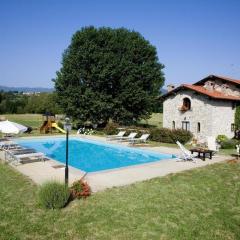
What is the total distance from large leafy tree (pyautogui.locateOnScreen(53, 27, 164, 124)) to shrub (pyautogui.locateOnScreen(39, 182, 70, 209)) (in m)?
25.5

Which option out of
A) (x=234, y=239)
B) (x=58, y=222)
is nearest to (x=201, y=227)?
(x=234, y=239)

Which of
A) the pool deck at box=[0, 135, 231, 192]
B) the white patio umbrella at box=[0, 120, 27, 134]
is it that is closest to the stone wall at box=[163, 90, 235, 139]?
the pool deck at box=[0, 135, 231, 192]

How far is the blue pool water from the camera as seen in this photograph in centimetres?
1926

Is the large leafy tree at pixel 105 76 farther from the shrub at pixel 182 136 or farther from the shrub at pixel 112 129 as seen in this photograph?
the shrub at pixel 182 136

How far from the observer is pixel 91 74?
35.4m

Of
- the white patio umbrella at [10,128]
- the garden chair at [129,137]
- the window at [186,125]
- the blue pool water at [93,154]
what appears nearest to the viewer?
the white patio umbrella at [10,128]

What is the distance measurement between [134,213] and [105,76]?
89.5ft

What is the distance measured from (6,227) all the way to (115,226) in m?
3.07

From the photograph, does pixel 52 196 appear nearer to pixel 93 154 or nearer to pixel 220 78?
pixel 93 154

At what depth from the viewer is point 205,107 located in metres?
29.2

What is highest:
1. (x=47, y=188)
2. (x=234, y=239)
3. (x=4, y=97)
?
(x=4, y=97)

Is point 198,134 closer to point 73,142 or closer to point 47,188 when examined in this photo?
point 73,142

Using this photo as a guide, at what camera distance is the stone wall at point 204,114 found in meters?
28.8

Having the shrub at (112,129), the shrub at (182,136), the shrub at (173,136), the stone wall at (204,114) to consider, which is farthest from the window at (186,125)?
the shrub at (112,129)
